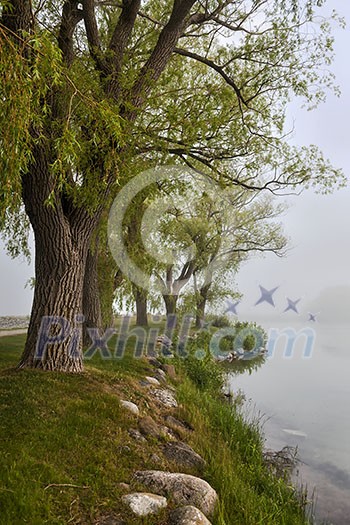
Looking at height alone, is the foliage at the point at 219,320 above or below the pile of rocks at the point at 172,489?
above

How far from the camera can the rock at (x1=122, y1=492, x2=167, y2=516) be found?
3.83m

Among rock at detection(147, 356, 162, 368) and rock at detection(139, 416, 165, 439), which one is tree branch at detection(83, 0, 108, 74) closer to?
rock at detection(139, 416, 165, 439)

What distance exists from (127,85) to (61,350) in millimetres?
4981

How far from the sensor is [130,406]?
6305 mm

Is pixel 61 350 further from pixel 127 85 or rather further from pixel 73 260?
pixel 127 85

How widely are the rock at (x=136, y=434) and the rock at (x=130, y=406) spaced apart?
1.74 feet

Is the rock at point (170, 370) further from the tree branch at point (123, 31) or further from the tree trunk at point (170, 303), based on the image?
the tree trunk at point (170, 303)

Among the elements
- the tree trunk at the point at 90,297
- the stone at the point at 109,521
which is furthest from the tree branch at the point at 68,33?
the stone at the point at 109,521

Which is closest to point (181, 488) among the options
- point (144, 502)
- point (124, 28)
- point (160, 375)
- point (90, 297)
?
point (144, 502)

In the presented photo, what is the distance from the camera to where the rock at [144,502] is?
383cm

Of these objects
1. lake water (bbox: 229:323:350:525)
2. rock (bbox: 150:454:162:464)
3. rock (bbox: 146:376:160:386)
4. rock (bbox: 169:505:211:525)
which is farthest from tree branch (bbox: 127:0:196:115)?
lake water (bbox: 229:323:350:525)

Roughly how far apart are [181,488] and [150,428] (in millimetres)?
1648

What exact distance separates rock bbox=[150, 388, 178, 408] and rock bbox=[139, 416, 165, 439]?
1495 mm

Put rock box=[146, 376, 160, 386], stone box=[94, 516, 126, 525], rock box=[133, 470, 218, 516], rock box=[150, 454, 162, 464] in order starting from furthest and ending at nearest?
rock box=[146, 376, 160, 386]
rock box=[150, 454, 162, 464]
rock box=[133, 470, 218, 516]
stone box=[94, 516, 126, 525]
